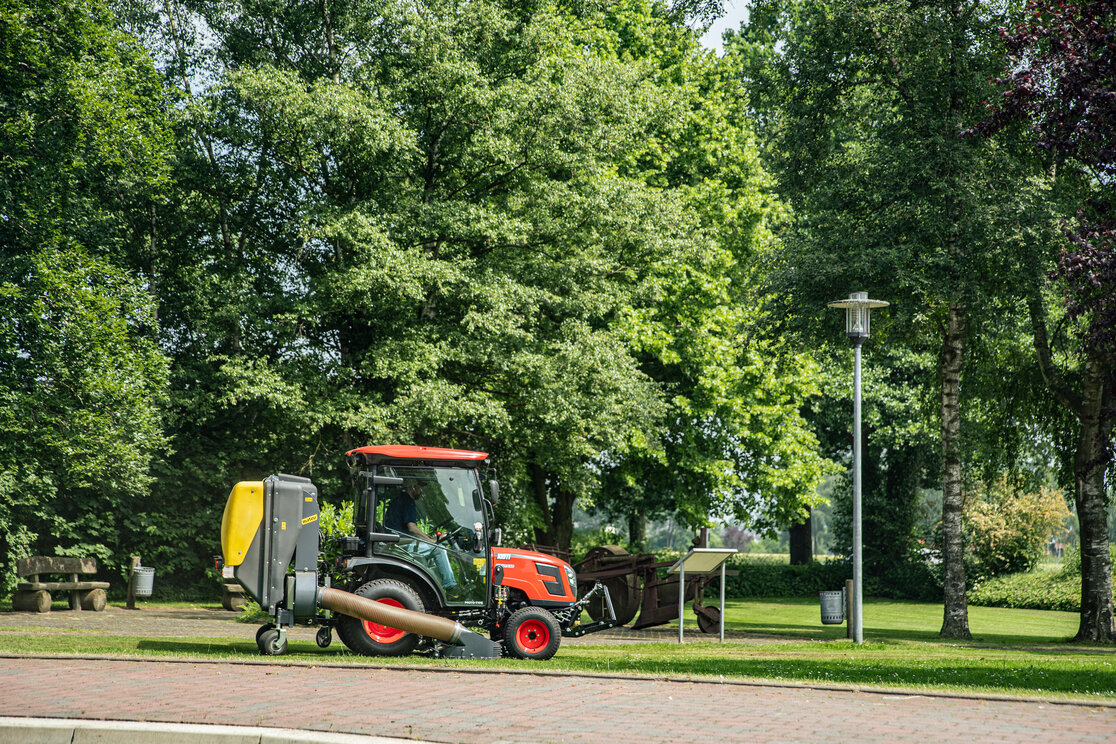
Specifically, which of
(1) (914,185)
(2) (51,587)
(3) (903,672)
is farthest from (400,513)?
(1) (914,185)

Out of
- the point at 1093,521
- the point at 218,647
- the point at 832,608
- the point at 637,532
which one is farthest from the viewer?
the point at 637,532

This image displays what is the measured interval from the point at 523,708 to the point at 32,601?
1654cm

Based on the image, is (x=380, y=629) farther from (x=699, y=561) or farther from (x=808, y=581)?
(x=808, y=581)

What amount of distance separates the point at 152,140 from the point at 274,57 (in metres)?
3.88

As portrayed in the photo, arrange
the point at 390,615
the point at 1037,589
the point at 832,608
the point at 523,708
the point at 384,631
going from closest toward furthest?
the point at 523,708 → the point at 390,615 → the point at 384,631 → the point at 832,608 → the point at 1037,589

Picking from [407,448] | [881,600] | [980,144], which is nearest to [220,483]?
[407,448]

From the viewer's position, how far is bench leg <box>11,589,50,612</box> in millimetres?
20688

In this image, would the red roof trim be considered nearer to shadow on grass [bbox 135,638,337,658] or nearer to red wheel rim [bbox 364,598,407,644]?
red wheel rim [bbox 364,598,407,644]

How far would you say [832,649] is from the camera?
52.8 ft

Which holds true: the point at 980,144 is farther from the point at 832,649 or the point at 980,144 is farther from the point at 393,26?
the point at 393,26

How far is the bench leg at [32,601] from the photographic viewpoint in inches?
814

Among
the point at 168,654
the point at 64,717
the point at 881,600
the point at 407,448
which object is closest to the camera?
the point at 64,717

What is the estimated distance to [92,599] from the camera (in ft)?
70.8

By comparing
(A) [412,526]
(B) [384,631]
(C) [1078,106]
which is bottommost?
(B) [384,631]
